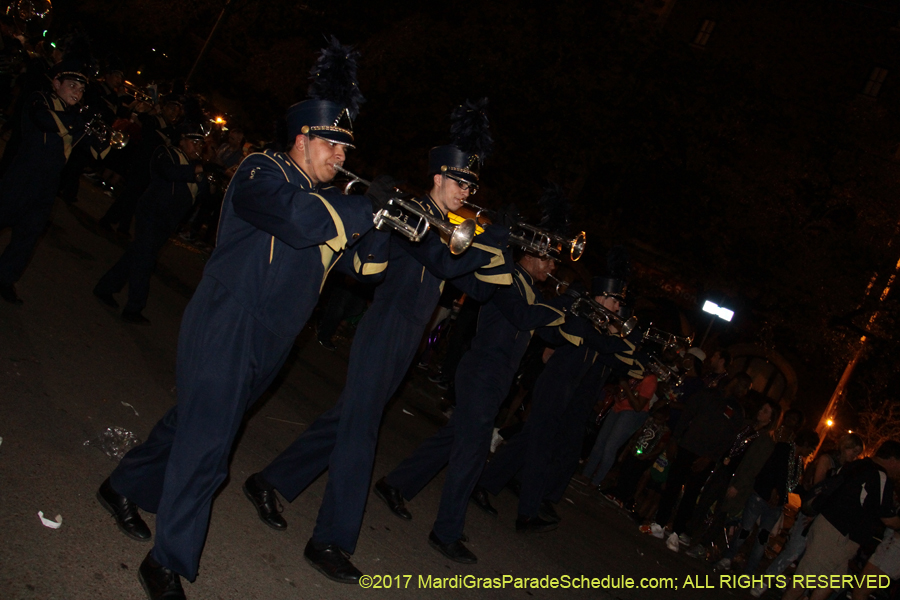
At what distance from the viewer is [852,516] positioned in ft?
23.7

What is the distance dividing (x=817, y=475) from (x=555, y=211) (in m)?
4.70

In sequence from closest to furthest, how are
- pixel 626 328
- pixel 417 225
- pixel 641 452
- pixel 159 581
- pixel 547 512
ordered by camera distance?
pixel 159 581 → pixel 417 225 → pixel 547 512 → pixel 626 328 → pixel 641 452

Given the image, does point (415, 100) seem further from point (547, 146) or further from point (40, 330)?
point (40, 330)

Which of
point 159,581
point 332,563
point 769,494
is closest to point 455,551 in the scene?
point 332,563

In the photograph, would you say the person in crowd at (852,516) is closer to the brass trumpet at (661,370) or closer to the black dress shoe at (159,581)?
the brass trumpet at (661,370)

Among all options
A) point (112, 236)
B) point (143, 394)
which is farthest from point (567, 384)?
point (112, 236)

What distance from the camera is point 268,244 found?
10.7 ft

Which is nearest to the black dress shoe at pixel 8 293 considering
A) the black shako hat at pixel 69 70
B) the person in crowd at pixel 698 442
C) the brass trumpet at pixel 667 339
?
the black shako hat at pixel 69 70

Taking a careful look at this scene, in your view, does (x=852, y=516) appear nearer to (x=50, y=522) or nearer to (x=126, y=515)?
(x=126, y=515)

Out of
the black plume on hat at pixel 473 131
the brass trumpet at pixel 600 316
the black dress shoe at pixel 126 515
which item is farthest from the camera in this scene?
the brass trumpet at pixel 600 316

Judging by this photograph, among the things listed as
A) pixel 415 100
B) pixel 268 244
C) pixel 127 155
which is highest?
pixel 415 100

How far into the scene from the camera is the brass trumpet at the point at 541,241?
609 cm

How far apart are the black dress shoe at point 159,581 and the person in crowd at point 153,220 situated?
15.2 ft

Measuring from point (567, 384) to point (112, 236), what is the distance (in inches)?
308
